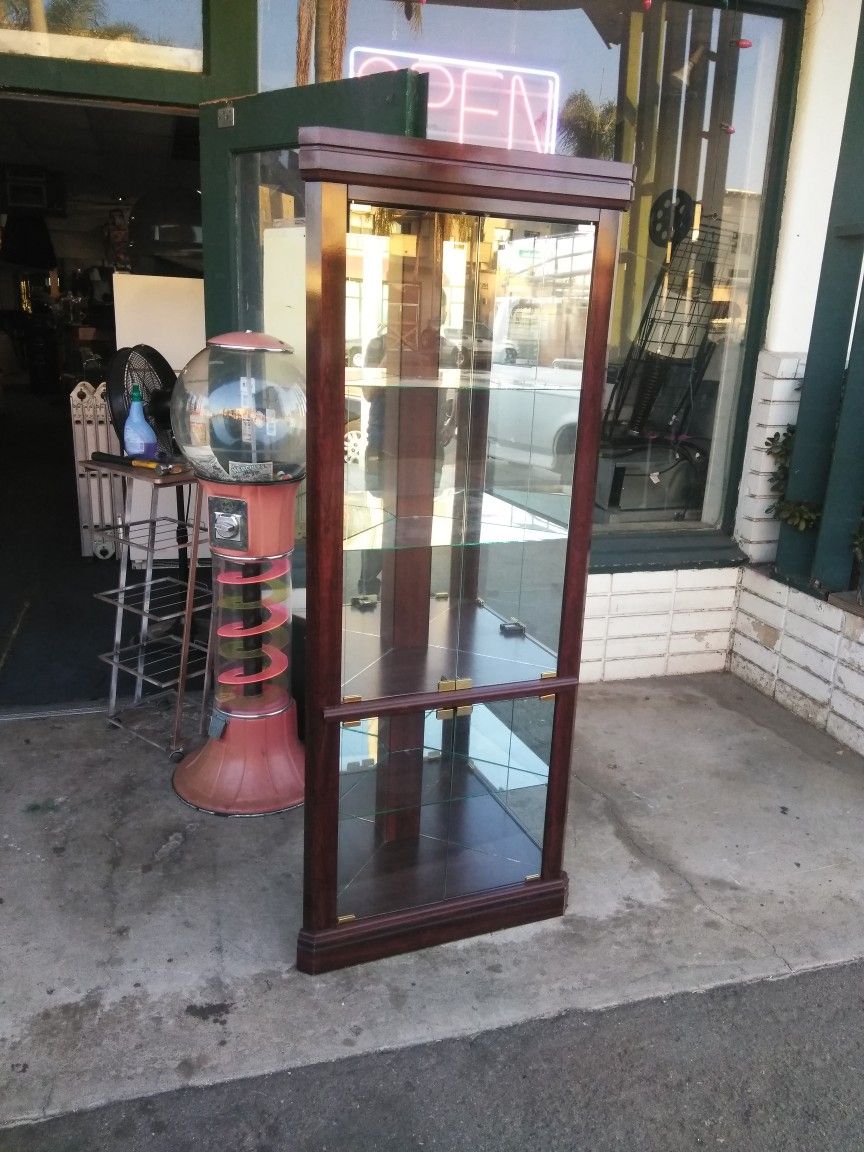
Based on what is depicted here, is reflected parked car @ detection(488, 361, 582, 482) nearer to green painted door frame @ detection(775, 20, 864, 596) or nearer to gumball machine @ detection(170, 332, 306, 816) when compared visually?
gumball machine @ detection(170, 332, 306, 816)

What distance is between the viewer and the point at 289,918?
2.66 m

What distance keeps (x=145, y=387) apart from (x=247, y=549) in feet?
3.86

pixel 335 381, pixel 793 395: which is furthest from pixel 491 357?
pixel 793 395

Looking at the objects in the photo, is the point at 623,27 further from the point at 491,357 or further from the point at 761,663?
the point at 761,663

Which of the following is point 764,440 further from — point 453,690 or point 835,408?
point 453,690

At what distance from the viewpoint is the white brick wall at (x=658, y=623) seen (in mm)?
4305

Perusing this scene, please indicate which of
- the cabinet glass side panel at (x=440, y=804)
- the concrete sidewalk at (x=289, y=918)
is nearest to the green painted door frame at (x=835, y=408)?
the concrete sidewalk at (x=289, y=918)

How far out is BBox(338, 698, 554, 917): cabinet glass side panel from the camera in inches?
102

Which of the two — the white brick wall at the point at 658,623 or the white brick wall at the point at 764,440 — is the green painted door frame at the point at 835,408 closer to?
the white brick wall at the point at 764,440

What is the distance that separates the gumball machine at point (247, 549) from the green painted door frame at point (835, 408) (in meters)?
2.39

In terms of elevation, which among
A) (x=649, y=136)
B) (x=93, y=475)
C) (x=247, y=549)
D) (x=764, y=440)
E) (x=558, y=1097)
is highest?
(x=649, y=136)

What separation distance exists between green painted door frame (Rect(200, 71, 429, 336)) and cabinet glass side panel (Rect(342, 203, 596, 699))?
22.9 inches

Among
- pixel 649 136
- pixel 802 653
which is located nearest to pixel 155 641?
pixel 802 653

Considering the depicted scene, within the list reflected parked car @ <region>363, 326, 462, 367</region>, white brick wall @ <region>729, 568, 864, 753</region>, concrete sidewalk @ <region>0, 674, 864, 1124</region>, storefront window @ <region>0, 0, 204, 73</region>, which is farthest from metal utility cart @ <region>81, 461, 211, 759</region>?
white brick wall @ <region>729, 568, 864, 753</region>
